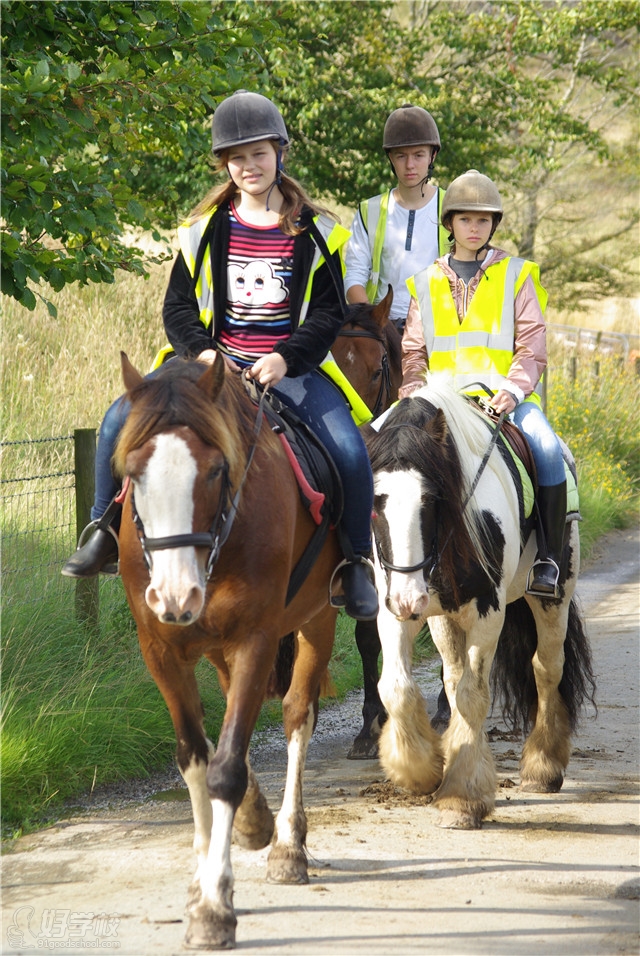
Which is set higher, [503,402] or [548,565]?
[503,402]

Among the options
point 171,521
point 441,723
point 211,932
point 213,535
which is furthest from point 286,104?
point 211,932

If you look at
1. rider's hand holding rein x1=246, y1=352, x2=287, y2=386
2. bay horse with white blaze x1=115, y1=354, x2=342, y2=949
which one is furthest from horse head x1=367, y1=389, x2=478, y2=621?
rider's hand holding rein x1=246, y1=352, x2=287, y2=386

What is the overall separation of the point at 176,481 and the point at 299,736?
1726 millimetres

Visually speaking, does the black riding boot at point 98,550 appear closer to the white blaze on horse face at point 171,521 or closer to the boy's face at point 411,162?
the white blaze on horse face at point 171,521

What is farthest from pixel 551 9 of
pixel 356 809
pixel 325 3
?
pixel 356 809

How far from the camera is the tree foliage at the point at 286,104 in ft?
17.5

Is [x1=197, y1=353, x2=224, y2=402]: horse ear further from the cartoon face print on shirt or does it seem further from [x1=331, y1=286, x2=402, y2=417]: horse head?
[x1=331, y1=286, x2=402, y2=417]: horse head

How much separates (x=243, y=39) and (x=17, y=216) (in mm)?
1774

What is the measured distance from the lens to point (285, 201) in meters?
4.43

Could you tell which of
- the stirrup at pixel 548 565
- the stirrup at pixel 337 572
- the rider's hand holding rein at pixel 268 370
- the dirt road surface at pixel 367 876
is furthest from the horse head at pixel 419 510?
the dirt road surface at pixel 367 876

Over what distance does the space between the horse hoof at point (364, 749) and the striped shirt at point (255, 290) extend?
2.55m

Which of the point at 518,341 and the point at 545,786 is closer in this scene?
the point at 545,786

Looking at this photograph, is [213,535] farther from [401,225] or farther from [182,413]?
[401,225]

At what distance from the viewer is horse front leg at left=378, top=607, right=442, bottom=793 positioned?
196 inches
